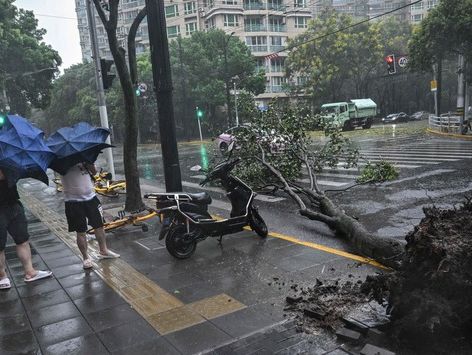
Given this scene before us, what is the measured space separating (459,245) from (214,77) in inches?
1715

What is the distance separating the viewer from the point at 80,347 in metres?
3.75

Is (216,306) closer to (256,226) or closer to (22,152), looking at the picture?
(256,226)

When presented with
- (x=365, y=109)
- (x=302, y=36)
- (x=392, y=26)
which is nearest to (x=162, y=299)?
(x=365, y=109)

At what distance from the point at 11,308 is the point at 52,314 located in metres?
0.58

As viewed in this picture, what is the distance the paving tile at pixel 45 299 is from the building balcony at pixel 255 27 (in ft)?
197

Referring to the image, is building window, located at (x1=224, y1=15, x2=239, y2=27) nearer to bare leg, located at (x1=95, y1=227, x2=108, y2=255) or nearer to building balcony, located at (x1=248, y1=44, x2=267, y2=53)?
building balcony, located at (x1=248, y1=44, x2=267, y2=53)

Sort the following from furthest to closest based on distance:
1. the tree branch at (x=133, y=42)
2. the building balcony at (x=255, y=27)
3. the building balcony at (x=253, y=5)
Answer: the building balcony at (x=255, y=27) < the building balcony at (x=253, y=5) < the tree branch at (x=133, y=42)

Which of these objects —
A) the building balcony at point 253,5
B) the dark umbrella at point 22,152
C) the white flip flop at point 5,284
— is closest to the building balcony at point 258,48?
the building balcony at point 253,5

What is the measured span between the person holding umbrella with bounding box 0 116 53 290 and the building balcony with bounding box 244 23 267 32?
59.3m

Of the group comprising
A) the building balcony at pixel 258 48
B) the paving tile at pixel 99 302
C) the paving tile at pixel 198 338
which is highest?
the building balcony at pixel 258 48

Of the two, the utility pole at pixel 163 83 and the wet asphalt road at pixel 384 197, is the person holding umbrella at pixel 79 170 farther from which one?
the wet asphalt road at pixel 384 197

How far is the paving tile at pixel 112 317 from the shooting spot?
4129 mm

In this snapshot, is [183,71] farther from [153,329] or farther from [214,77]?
[153,329]

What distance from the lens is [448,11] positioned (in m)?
21.5
